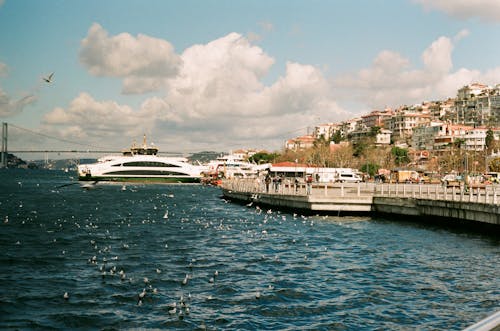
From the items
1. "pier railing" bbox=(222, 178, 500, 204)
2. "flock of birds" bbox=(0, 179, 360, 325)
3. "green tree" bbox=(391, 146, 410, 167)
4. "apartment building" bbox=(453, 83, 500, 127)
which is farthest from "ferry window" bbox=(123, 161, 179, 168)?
"apartment building" bbox=(453, 83, 500, 127)

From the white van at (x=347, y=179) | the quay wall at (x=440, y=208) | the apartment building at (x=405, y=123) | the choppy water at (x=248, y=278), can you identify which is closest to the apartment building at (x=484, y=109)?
the apartment building at (x=405, y=123)

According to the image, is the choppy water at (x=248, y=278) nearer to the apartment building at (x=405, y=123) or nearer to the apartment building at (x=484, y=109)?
the apartment building at (x=405, y=123)

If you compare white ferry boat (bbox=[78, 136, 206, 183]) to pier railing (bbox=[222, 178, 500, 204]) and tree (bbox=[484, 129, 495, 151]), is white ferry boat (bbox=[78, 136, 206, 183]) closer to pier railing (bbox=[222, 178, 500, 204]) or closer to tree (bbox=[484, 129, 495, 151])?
pier railing (bbox=[222, 178, 500, 204])

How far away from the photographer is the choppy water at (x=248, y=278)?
49.6 ft

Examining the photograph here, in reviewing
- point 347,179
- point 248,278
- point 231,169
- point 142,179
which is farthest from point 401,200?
point 231,169

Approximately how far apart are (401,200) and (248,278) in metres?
23.6

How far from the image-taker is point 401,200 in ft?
133

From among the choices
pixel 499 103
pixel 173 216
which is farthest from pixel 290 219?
pixel 499 103

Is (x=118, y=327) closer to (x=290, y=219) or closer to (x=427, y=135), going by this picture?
(x=290, y=219)

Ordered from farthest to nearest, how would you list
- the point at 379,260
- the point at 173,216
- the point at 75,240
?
1. the point at 173,216
2. the point at 75,240
3. the point at 379,260

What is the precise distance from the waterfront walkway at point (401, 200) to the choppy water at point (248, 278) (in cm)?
184

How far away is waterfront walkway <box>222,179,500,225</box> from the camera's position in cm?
3234

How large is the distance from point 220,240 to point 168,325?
1634cm

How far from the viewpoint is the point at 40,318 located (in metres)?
14.9
